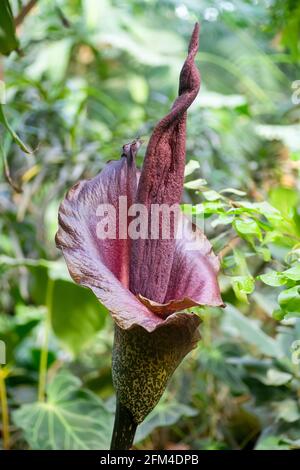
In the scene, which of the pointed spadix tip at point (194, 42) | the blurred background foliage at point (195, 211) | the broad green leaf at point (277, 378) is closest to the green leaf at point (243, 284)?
the blurred background foliage at point (195, 211)

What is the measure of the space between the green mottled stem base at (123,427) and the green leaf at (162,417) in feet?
1.12

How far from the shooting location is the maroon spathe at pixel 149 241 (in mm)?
481

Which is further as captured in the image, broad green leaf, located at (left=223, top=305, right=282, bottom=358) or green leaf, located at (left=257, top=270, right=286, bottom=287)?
broad green leaf, located at (left=223, top=305, right=282, bottom=358)

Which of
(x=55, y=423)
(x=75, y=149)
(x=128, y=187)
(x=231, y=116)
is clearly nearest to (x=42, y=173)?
(x=75, y=149)

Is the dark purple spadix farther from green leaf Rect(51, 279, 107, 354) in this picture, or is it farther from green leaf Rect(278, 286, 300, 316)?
green leaf Rect(51, 279, 107, 354)

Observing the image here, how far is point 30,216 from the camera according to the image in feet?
4.95

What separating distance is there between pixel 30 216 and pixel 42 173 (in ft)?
0.57

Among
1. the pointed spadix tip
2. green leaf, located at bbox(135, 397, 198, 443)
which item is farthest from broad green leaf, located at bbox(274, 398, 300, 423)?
the pointed spadix tip

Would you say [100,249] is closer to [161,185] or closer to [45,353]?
[161,185]

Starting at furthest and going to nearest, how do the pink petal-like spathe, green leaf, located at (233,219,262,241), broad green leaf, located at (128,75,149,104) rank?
broad green leaf, located at (128,75,149,104)
green leaf, located at (233,219,262,241)
the pink petal-like spathe

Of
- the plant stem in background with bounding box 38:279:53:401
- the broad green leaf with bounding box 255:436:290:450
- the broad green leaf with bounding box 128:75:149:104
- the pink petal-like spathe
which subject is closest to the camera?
the pink petal-like spathe

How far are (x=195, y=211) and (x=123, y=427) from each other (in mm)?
228

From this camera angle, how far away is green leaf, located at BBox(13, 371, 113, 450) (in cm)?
82

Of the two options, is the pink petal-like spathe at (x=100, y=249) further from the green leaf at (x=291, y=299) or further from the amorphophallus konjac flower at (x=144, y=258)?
the green leaf at (x=291, y=299)
